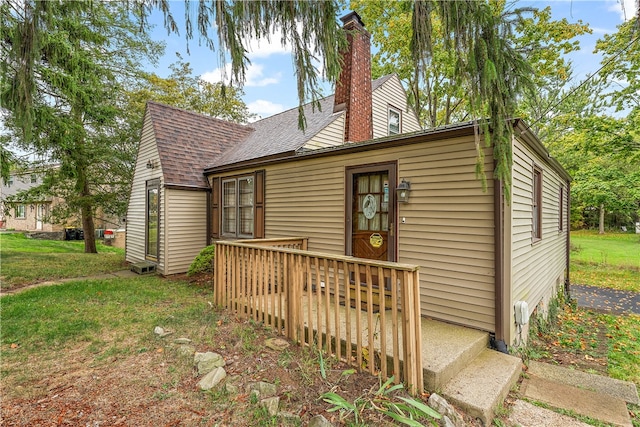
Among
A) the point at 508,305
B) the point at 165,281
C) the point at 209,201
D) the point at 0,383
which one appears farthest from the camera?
the point at 209,201

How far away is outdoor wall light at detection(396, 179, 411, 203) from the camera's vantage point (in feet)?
15.2

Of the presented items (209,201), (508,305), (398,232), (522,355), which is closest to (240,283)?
(398,232)

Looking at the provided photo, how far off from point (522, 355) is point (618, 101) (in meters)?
11.4

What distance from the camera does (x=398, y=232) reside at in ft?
15.7

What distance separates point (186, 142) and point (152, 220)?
101 inches

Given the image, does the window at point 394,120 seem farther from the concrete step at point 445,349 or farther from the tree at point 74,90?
the concrete step at point 445,349

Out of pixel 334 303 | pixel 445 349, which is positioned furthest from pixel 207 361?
pixel 445 349

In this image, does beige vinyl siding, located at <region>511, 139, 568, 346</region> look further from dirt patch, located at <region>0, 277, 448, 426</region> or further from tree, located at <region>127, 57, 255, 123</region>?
tree, located at <region>127, 57, 255, 123</region>

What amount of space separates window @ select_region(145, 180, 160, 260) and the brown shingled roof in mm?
711

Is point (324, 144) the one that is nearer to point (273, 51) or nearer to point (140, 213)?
point (273, 51)

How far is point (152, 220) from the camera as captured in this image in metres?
9.12

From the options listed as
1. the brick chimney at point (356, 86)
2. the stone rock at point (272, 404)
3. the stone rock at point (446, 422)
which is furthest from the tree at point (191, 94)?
the stone rock at point (446, 422)

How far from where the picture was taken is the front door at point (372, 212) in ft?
16.1

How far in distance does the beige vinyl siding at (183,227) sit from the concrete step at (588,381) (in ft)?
26.5
